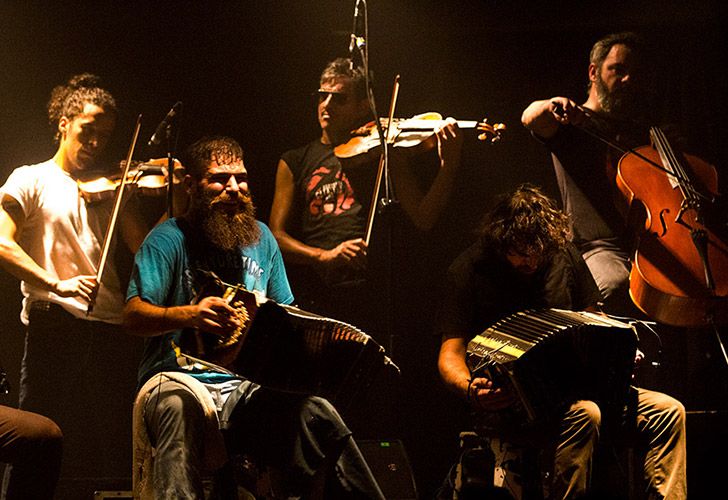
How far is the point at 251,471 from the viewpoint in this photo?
3.57 m

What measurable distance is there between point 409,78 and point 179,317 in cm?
246

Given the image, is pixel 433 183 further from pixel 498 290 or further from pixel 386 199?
pixel 498 290

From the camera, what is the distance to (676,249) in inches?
170

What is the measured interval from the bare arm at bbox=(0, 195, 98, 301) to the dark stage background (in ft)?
1.95

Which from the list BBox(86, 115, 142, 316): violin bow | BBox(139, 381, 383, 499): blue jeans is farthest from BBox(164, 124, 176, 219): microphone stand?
BBox(139, 381, 383, 499): blue jeans

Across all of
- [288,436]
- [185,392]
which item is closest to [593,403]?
[288,436]

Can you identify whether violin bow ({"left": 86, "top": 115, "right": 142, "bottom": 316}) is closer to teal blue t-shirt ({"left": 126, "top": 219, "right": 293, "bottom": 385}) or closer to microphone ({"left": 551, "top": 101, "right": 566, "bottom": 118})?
teal blue t-shirt ({"left": 126, "top": 219, "right": 293, "bottom": 385})

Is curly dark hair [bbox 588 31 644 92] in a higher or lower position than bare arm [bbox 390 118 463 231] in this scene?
higher

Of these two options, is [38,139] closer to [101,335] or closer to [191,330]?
[101,335]

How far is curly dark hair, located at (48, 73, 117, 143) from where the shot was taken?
483cm

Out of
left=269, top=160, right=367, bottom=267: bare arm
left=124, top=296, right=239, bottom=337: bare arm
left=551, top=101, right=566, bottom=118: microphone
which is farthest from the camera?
left=269, top=160, right=367, bottom=267: bare arm

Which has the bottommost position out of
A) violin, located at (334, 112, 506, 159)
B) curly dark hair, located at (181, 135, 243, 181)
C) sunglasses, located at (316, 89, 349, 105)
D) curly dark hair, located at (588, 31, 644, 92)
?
curly dark hair, located at (181, 135, 243, 181)

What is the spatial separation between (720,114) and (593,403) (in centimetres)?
242

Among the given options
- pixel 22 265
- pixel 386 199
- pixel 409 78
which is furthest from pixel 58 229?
pixel 409 78
